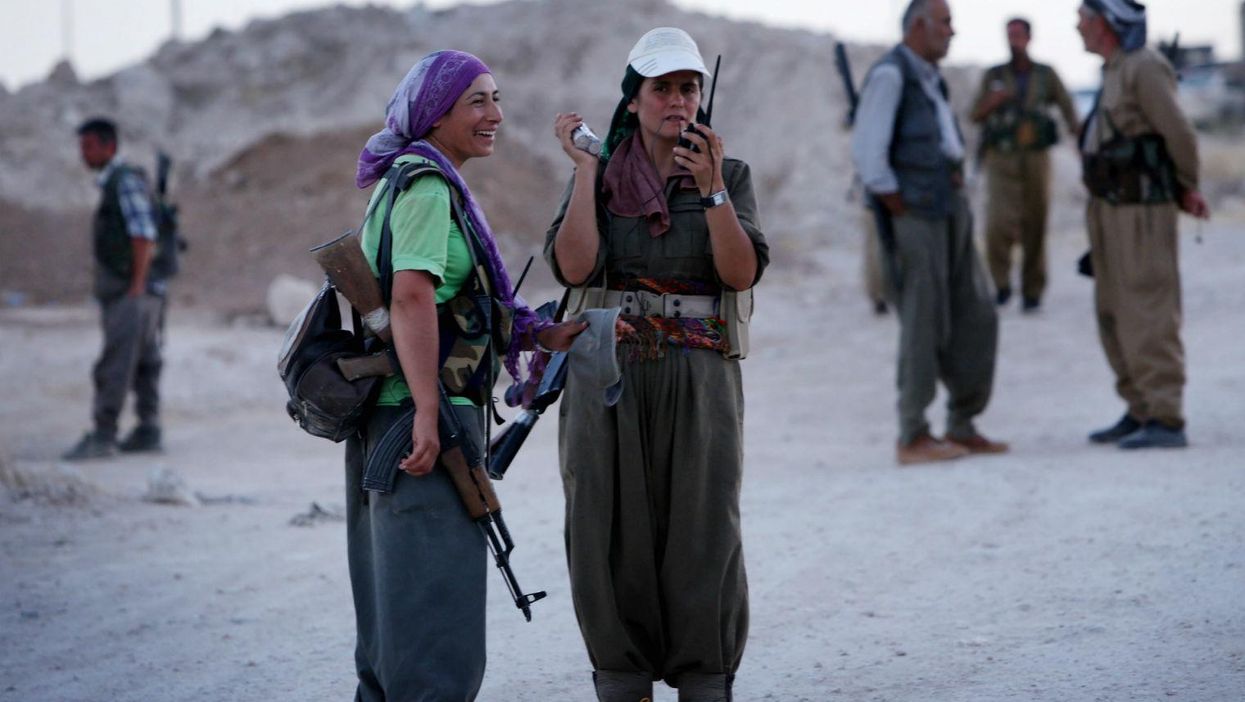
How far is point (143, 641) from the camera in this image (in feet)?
16.9

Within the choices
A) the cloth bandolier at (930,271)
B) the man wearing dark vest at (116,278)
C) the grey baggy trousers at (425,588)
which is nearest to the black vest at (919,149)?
the cloth bandolier at (930,271)

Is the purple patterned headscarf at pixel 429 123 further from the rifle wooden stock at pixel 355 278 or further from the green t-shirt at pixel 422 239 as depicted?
the rifle wooden stock at pixel 355 278

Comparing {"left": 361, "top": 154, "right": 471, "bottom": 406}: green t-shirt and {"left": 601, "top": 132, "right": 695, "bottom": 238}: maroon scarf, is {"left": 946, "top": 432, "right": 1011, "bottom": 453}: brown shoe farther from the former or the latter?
{"left": 361, "top": 154, "right": 471, "bottom": 406}: green t-shirt

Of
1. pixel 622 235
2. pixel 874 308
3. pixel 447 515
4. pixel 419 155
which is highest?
pixel 419 155

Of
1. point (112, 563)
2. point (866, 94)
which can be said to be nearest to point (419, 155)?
point (112, 563)

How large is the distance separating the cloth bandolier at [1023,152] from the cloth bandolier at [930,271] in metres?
4.99

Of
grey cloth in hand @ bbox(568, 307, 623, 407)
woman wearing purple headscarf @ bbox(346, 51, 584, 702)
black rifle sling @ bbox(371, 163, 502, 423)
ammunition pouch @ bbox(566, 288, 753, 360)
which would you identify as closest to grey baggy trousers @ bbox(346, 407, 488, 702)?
woman wearing purple headscarf @ bbox(346, 51, 584, 702)

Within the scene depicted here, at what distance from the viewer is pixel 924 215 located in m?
7.14

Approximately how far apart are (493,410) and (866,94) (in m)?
4.13

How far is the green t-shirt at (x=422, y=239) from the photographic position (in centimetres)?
332

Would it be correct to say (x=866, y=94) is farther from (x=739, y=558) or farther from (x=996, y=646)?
(x=739, y=558)

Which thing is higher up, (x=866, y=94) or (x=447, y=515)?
(x=866, y=94)

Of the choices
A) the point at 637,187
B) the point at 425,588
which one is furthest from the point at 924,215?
the point at 425,588

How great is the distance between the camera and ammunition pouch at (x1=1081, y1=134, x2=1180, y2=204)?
723 centimetres
